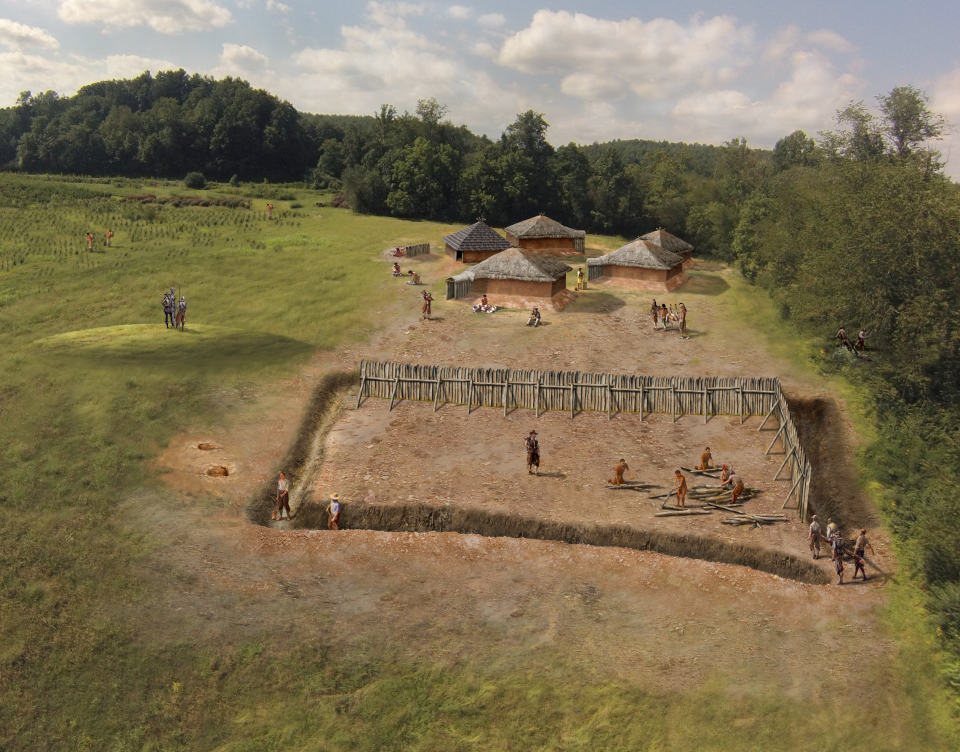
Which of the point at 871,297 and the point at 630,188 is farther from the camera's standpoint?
the point at 630,188

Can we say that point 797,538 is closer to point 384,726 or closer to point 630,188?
point 384,726

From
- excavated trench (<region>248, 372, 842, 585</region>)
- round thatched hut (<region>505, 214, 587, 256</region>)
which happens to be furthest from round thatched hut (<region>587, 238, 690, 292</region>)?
excavated trench (<region>248, 372, 842, 585</region>)

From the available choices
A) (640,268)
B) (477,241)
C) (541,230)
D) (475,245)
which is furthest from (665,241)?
(475,245)

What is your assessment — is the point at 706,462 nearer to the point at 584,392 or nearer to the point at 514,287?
the point at 584,392

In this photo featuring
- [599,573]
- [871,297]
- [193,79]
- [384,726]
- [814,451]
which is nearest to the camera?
[384,726]

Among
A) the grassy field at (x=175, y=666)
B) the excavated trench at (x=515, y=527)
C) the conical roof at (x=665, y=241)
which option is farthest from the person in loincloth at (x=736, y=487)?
the conical roof at (x=665, y=241)

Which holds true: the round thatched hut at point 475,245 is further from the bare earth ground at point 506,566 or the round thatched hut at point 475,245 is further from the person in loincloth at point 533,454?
the person in loincloth at point 533,454

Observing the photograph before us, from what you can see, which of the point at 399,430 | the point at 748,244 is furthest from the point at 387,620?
the point at 748,244
